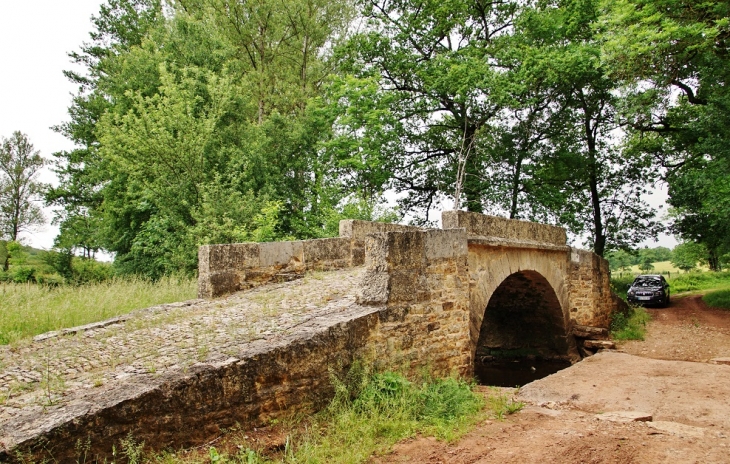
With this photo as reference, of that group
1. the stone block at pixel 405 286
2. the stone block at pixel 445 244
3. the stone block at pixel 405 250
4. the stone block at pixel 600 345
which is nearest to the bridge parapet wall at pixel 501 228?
the stone block at pixel 445 244

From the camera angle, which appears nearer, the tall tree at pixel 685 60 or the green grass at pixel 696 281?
the tall tree at pixel 685 60

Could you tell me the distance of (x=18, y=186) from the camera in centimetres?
2378

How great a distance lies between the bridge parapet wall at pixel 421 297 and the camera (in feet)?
18.8

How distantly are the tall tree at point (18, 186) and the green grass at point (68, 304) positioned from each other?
17.9 metres

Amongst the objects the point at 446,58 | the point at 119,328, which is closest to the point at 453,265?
the point at 119,328

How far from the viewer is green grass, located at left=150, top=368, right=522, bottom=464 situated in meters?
3.79

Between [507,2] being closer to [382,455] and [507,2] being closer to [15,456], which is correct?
[382,455]

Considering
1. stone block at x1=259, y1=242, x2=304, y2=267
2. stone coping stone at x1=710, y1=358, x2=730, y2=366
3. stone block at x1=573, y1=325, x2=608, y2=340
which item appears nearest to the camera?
stone block at x1=259, y1=242, x2=304, y2=267

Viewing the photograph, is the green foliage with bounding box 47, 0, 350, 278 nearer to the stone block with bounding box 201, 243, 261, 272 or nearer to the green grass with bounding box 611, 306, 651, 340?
the stone block with bounding box 201, 243, 261, 272

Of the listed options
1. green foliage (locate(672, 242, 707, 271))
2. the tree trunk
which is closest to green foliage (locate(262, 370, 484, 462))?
the tree trunk

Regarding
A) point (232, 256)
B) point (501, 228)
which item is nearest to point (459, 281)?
point (501, 228)

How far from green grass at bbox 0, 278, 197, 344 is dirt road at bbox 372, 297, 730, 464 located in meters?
4.88

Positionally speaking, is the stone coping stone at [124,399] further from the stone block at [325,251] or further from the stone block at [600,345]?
the stone block at [600,345]

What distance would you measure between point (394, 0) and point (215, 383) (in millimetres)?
18097
